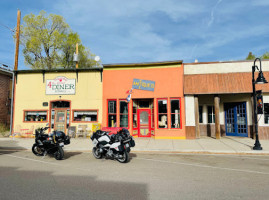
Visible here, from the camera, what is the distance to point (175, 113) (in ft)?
48.9

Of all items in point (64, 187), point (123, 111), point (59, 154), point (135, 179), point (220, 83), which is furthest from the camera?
point (123, 111)

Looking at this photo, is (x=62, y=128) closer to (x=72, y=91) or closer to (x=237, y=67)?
(x=72, y=91)

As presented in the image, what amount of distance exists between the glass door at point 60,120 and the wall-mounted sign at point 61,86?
1.64 meters

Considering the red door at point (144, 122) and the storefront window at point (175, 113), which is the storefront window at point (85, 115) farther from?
the storefront window at point (175, 113)

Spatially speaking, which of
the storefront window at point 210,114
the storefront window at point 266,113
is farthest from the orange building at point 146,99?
the storefront window at point 266,113

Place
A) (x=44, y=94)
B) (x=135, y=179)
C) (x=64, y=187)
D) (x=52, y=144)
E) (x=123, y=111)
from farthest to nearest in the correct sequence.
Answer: (x=44, y=94)
(x=123, y=111)
(x=52, y=144)
(x=135, y=179)
(x=64, y=187)

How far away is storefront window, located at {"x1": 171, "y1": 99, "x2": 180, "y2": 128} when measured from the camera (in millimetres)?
14848

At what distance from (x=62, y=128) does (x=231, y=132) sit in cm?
1361

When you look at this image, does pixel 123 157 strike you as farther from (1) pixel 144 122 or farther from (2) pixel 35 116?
(2) pixel 35 116

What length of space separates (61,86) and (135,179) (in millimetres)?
12596

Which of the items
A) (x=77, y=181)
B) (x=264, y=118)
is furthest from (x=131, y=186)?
(x=264, y=118)

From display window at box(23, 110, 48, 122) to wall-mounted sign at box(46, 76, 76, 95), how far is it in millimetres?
1799

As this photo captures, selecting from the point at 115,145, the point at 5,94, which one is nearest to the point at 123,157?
the point at 115,145

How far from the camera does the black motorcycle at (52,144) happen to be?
8.50m
